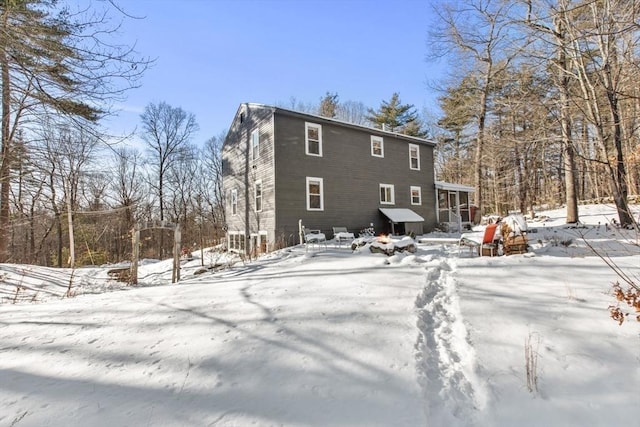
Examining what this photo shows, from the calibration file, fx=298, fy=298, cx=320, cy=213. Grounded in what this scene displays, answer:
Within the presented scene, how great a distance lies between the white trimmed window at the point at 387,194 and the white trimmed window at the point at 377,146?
5.31 feet

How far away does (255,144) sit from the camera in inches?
538

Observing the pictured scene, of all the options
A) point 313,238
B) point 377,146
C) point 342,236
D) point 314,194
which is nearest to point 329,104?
point 377,146

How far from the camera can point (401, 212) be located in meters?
14.7

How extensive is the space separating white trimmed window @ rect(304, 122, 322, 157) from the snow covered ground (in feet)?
29.2

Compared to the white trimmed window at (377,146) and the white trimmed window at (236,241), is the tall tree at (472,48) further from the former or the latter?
the white trimmed window at (236,241)

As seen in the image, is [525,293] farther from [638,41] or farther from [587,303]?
[638,41]

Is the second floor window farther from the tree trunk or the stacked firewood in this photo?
the tree trunk

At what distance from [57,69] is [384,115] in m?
26.8

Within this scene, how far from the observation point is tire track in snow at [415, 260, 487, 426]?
2.08 metres

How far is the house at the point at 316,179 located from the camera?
39.8ft

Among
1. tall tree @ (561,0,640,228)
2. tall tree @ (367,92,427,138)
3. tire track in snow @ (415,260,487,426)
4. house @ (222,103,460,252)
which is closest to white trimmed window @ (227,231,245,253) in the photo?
house @ (222,103,460,252)

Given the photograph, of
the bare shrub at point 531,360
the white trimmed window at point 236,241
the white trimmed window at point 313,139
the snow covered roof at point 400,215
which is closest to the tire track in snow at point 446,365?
the bare shrub at point 531,360

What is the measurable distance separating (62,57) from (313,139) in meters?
9.40

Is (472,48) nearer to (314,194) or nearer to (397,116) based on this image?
(397,116)
